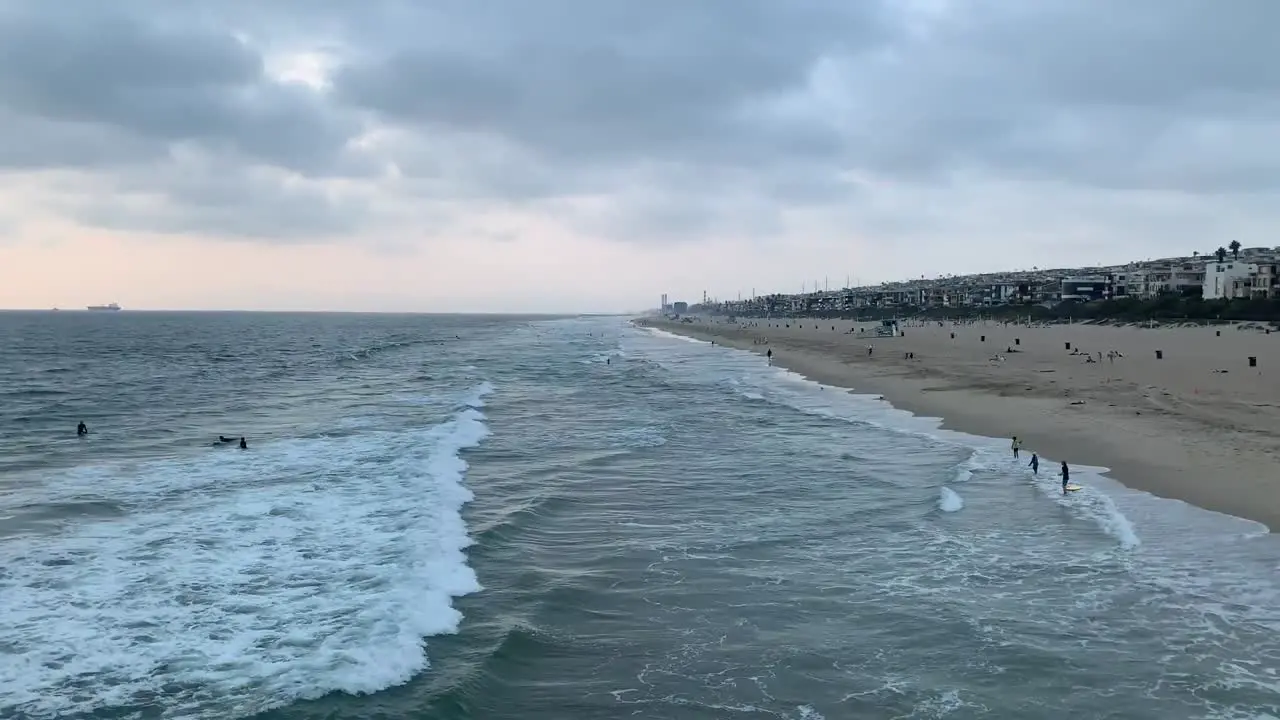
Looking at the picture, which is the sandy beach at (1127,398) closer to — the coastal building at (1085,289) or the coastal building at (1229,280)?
the coastal building at (1229,280)

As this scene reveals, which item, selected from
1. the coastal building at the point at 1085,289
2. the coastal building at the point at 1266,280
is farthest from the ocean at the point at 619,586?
the coastal building at the point at 1085,289

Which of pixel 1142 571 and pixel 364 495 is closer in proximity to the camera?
pixel 1142 571

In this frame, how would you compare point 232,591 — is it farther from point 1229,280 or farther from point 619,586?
point 1229,280

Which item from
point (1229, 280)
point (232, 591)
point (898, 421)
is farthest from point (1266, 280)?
point (232, 591)

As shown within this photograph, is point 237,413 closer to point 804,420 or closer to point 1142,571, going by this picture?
point 804,420

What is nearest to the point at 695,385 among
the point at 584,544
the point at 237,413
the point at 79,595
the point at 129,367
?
the point at 237,413

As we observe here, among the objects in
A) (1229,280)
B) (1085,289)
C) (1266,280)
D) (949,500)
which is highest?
(1085,289)
